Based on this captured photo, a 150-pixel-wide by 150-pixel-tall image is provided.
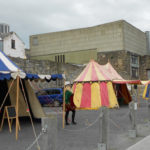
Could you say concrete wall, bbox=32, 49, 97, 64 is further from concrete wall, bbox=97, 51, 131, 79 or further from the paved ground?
the paved ground

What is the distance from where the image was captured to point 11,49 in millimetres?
32438

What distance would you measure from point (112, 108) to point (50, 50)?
24.4m

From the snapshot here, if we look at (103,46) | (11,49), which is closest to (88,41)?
(103,46)

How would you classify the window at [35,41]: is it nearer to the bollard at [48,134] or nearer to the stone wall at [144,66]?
the stone wall at [144,66]

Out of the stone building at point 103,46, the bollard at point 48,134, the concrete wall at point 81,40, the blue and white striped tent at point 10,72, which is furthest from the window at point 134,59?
the bollard at point 48,134

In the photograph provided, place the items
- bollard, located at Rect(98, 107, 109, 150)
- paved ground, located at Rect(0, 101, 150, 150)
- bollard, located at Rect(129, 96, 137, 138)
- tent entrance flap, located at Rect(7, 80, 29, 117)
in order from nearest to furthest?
bollard, located at Rect(98, 107, 109, 150), paved ground, located at Rect(0, 101, 150, 150), bollard, located at Rect(129, 96, 137, 138), tent entrance flap, located at Rect(7, 80, 29, 117)

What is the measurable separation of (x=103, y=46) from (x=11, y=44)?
12.1m

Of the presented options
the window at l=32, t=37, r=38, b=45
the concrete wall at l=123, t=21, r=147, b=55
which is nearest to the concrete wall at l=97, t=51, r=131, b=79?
the concrete wall at l=123, t=21, r=147, b=55

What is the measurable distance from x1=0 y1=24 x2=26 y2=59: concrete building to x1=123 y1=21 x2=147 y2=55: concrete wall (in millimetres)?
13973

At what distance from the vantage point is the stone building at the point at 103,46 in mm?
32062

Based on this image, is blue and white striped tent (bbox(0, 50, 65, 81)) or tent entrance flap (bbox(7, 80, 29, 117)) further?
tent entrance flap (bbox(7, 80, 29, 117))

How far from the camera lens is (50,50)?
38406 mm

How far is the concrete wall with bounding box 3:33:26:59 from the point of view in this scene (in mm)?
31375

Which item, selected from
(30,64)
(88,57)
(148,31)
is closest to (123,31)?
(88,57)
